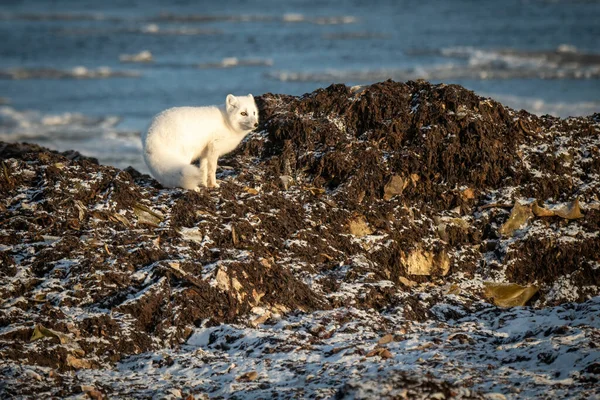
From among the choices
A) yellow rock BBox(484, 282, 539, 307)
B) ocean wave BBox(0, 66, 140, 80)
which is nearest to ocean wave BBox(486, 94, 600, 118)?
yellow rock BBox(484, 282, 539, 307)

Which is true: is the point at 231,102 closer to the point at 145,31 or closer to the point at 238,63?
the point at 238,63

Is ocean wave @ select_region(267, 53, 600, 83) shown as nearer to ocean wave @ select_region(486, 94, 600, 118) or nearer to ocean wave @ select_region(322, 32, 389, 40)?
ocean wave @ select_region(486, 94, 600, 118)

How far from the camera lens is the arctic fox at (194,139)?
6754 mm

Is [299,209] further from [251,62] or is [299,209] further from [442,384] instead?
[251,62]

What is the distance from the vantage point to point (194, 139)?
7.16m

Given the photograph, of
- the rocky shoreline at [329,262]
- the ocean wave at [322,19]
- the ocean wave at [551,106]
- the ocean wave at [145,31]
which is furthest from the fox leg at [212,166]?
the ocean wave at [322,19]

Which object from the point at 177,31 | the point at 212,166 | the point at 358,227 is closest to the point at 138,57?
the point at 177,31

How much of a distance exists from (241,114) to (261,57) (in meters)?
16.1

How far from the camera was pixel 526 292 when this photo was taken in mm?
6383

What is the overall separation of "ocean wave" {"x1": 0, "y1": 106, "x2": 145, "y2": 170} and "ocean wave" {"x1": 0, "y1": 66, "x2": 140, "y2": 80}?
4.17 metres

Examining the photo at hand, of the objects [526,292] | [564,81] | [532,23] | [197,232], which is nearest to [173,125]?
[197,232]

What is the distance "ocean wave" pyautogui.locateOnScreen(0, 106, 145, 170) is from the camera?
13.9 meters

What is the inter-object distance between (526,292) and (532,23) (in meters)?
21.7

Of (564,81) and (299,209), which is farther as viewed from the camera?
(564,81)
